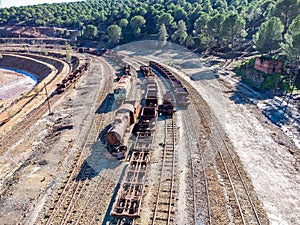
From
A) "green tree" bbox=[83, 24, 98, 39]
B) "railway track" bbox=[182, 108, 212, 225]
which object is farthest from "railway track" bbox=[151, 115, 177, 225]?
"green tree" bbox=[83, 24, 98, 39]

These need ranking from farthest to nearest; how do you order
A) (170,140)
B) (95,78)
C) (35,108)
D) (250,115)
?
(95,78) → (35,108) → (250,115) → (170,140)

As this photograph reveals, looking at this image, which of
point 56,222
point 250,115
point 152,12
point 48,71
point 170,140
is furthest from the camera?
point 152,12

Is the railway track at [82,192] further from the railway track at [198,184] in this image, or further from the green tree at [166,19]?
the green tree at [166,19]

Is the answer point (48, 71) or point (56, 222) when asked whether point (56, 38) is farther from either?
point (56, 222)

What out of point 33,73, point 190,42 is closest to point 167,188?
point 190,42

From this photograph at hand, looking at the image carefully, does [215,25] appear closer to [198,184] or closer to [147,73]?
[147,73]

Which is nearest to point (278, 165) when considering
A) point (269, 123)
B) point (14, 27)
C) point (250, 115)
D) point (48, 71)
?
point (269, 123)
